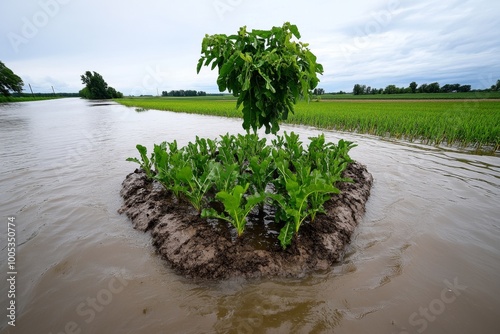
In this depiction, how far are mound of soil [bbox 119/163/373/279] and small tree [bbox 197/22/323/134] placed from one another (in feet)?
6.70

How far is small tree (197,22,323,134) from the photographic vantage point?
368cm

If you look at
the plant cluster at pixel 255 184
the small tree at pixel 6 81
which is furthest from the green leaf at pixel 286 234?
the small tree at pixel 6 81

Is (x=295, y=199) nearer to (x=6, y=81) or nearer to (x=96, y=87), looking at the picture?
(x=6, y=81)

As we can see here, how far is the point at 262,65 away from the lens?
150 inches

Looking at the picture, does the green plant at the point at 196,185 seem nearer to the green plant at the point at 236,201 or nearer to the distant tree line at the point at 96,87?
the green plant at the point at 236,201

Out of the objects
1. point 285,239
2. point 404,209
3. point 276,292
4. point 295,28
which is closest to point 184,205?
point 285,239

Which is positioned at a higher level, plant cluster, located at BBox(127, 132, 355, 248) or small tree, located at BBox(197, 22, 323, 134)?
small tree, located at BBox(197, 22, 323, 134)

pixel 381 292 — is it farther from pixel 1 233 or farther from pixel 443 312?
pixel 1 233

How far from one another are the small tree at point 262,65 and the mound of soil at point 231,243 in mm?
2042

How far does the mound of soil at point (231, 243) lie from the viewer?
2723 millimetres

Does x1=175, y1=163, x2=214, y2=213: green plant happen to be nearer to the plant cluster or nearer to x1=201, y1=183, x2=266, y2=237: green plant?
the plant cluster

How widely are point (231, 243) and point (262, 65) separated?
110 inches

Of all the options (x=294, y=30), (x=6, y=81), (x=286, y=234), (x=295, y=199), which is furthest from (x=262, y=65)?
(x=6, y=81)

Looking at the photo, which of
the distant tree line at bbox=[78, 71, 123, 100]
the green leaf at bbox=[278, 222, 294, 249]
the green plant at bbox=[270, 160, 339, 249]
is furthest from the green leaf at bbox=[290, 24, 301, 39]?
the distant tree line at bbox=[78, 71, 123, 100]
